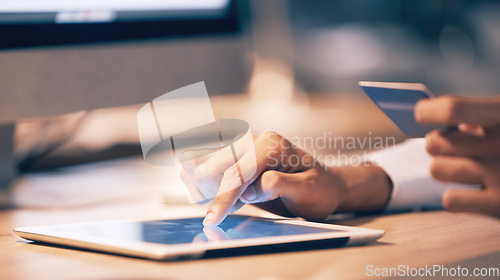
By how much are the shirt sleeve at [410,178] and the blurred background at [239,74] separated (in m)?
0.23

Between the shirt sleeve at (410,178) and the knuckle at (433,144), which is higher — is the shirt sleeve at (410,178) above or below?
below

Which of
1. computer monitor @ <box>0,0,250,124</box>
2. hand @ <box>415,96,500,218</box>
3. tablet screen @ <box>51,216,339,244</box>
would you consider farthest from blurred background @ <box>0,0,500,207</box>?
hand @ <box>415,96,500,218</box>

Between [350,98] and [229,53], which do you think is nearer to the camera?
[229,53]

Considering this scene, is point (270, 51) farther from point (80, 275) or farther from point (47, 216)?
point (80, 275)

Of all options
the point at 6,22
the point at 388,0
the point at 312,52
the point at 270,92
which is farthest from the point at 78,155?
the point at 388,0

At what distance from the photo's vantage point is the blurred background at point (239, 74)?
2.38 feet

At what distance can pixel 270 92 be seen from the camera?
7.52 ft

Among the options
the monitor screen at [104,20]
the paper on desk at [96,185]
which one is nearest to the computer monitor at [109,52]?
the monitor screen at [104,20]

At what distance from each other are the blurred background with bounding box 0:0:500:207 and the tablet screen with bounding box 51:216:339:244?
11 cm

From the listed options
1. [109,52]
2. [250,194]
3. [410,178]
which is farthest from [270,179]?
[109,52]

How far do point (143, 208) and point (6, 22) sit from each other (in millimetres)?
277

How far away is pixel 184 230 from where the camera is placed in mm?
434

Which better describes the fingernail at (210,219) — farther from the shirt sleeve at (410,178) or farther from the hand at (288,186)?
the shirt sleeve at (410,178)

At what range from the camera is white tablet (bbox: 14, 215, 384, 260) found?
0.35 metres
